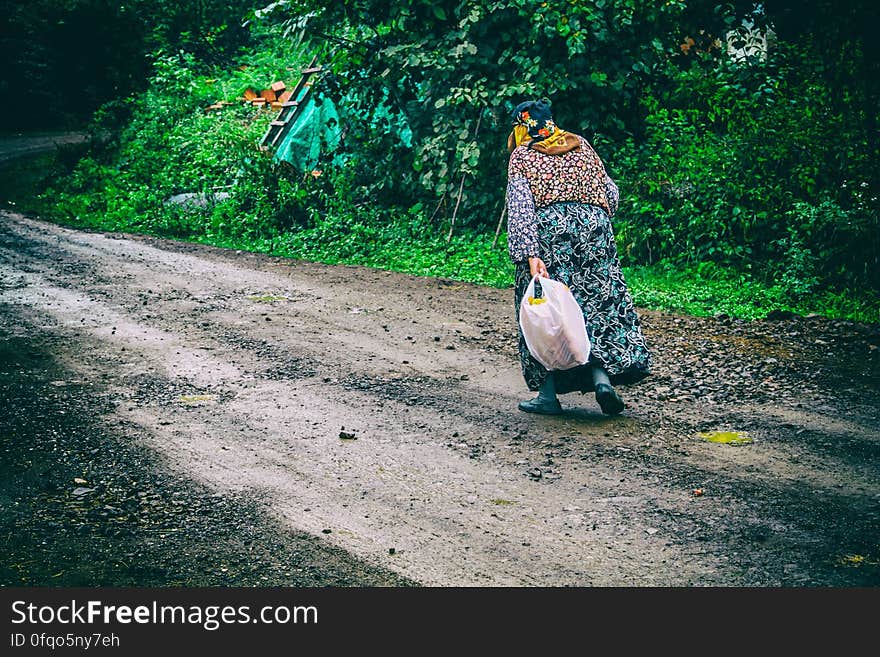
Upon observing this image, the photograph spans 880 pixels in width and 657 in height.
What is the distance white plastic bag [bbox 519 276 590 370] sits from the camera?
5562 millimetres

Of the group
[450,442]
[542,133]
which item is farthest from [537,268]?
[450,442]

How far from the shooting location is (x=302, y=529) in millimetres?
4270

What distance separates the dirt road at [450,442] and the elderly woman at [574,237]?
36 cm

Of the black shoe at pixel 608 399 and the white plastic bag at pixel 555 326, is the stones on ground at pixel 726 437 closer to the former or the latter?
the black shoe at pixel 608 399

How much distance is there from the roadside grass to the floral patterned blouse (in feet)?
11.2

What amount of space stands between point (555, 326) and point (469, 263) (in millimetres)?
6134

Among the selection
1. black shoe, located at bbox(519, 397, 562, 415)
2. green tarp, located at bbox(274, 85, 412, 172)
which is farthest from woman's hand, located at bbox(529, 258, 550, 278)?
green tarp, located at bbox(274, 85, 412, 172)

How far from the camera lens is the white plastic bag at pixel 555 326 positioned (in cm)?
556

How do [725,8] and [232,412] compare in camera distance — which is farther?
[725,8]

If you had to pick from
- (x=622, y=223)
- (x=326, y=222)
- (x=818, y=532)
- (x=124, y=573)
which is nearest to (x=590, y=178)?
(x=818, y=532)

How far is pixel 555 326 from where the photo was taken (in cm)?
557

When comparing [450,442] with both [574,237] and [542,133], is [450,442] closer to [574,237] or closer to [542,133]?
[574,237]

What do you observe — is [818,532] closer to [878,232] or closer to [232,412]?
[232,412]

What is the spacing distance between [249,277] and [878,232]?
6.75 meters
